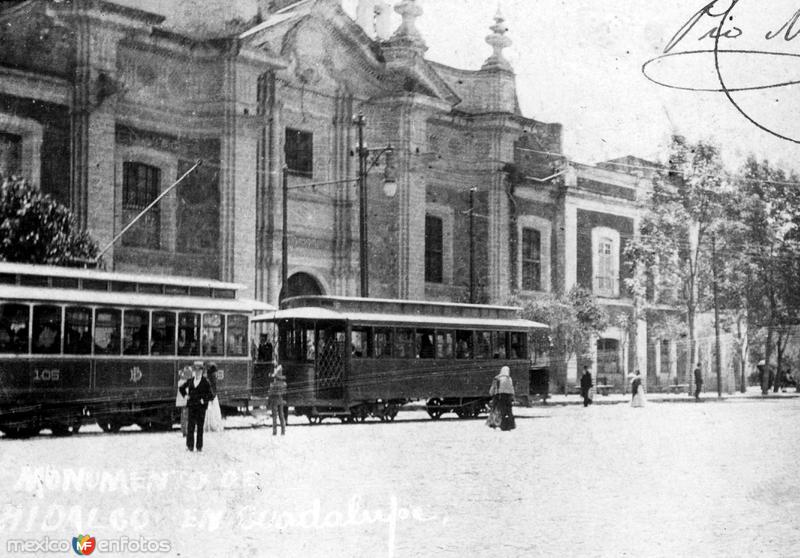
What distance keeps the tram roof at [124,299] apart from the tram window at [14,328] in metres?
0.16

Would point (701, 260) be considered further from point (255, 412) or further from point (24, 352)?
point (24, 352)

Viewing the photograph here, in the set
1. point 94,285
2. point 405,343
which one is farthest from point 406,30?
point 94,285

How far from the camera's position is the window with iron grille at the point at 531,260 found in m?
33.8

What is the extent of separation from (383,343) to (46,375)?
816 centimetres

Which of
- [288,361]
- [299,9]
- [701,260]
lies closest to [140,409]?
[288,361]

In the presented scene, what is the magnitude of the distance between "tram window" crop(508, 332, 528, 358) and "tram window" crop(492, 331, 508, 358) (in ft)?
0.58

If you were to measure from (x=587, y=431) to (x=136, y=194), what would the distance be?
36.5ft

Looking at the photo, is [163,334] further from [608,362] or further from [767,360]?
[608,362]

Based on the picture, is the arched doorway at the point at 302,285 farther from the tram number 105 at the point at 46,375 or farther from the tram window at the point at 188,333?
the tram number 105 at the point at 46,375

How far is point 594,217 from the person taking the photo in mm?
34688

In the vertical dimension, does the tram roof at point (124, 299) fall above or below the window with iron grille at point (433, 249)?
below

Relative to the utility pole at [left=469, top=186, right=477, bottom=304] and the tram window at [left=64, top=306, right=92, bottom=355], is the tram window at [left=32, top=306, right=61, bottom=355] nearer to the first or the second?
the tram window at [left=64, top=306, right=92, bottom=355]

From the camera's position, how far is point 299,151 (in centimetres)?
3147

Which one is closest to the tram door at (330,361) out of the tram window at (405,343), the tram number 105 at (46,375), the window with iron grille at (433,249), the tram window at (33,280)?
the tram window at (405,343)
